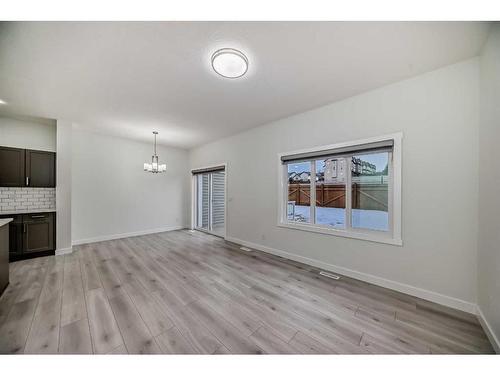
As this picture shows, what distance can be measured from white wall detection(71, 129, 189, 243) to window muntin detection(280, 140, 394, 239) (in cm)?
402

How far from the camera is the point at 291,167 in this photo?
11.3 feet

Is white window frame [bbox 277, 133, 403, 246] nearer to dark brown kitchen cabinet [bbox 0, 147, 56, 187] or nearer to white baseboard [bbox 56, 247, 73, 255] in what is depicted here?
white baseboard [bbox 56, 247, 73, 255]

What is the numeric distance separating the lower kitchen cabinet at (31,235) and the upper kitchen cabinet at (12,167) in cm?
64

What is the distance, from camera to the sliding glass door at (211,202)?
17.7ft

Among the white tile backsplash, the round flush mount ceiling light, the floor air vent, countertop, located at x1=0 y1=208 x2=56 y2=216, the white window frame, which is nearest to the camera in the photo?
the round flush mount ceiling light

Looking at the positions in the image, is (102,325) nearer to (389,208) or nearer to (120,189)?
(389,208)

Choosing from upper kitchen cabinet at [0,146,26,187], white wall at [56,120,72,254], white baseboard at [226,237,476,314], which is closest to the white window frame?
white baseboard at [226,237,476,314]

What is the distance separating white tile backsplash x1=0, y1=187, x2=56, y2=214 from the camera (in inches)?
132

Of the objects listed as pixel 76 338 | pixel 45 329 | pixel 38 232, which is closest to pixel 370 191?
pixel 76 338

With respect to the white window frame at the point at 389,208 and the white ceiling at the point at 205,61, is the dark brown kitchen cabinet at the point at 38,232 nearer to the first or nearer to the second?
the white ceiling at the point at 205,61
